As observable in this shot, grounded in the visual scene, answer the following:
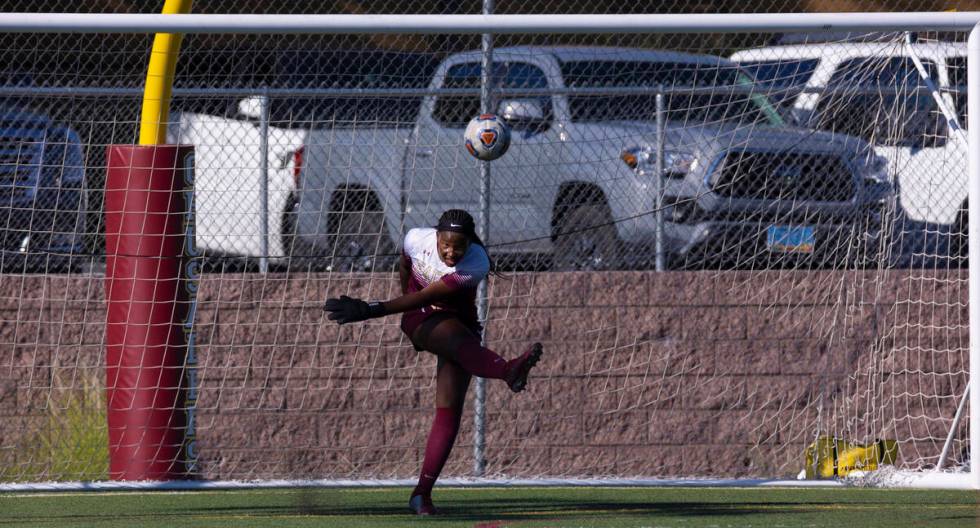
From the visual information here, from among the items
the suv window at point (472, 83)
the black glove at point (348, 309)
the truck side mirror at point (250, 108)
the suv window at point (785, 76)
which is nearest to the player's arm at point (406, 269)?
the black glove at point (348, 309)

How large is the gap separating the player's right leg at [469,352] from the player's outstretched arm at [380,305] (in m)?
0.15

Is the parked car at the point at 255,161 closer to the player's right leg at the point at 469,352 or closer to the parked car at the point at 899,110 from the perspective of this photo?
the player's right leg at the point at 469,352

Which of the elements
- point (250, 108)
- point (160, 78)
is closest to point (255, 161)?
point (250, 108)

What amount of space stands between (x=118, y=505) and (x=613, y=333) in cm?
336

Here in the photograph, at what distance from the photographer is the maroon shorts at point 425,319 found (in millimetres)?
6617

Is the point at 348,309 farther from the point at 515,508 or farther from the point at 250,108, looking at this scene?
the point at 250,108

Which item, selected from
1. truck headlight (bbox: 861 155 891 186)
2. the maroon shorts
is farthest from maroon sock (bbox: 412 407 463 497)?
truck headlight (bbox: 861 155 891 186)

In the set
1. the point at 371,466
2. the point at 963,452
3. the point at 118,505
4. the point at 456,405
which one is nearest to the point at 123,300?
the point at 118,505

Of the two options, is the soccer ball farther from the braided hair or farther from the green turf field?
the green turf field

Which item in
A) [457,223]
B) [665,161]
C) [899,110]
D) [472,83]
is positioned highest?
[472,83]

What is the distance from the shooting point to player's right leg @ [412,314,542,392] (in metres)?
6.32

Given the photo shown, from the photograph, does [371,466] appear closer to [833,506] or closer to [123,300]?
[123,300]

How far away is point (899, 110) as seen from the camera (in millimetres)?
8750

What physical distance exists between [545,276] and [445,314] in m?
2.52
